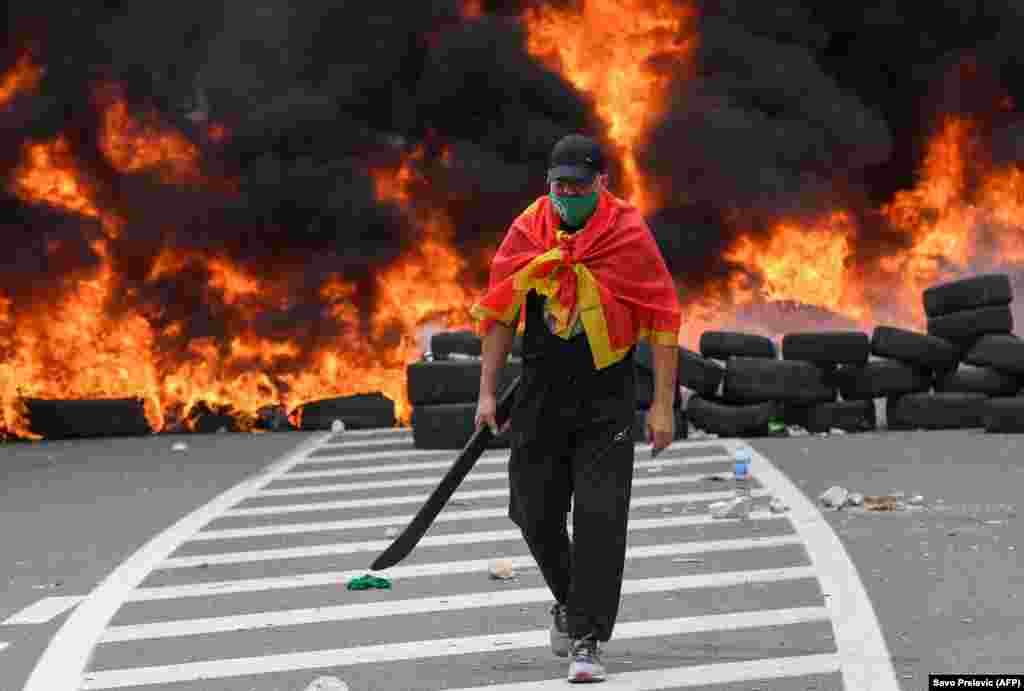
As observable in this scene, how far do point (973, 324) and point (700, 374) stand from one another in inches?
116

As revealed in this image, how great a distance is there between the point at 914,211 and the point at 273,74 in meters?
8.37

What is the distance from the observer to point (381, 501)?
14734 millimetres

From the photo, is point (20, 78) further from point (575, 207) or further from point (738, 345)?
point (575, 207)

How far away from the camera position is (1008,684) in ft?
23.2

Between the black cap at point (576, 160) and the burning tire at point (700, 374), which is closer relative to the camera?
the black cap at point (576, 160)

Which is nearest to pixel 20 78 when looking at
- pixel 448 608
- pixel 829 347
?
pixel 829 347

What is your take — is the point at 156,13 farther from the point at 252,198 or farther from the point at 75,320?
the point at 75,320

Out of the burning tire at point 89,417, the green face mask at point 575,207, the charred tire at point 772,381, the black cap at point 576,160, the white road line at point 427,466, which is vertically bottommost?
the white road line at point 427,466

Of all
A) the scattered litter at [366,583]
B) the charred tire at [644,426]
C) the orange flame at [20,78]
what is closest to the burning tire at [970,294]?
the charred tire at [644,426]

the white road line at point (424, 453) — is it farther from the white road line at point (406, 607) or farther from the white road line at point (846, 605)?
the white road line at point (406, 607)

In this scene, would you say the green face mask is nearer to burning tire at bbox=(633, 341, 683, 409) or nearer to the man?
the man

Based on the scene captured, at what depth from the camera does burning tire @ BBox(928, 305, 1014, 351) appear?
2092cm

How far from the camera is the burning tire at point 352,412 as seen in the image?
A: 22.4 metres

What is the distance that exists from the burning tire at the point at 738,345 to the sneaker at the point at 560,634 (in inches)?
531
